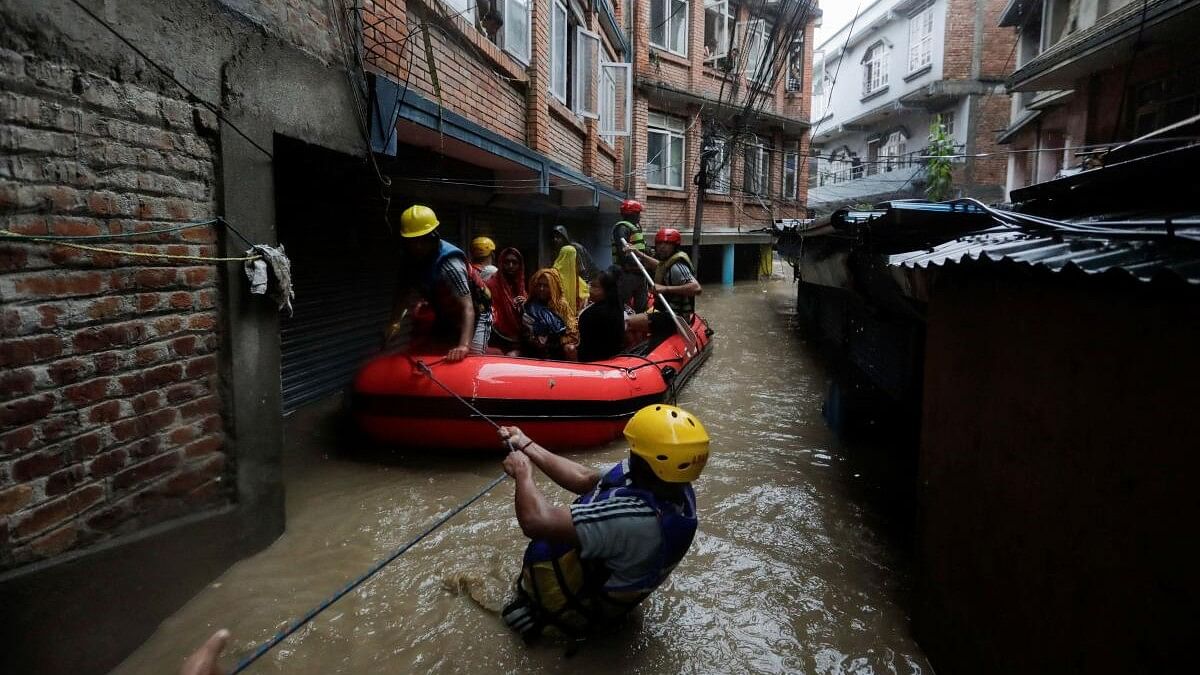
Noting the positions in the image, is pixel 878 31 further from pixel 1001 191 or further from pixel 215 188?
pixel 215 188

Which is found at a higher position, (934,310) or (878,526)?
(934,310)

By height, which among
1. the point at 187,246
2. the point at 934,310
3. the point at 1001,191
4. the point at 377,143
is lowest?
the point at 934,310

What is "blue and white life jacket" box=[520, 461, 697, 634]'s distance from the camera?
2.33 m

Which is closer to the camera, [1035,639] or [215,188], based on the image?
[1035,639]

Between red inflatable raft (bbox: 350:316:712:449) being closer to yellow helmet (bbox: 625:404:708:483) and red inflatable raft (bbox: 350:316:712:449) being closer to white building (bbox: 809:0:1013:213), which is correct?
yellow helmet (bbox: 625:404:708:483)

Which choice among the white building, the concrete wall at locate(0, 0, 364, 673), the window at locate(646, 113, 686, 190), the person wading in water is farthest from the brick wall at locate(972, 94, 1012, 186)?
the concrete wall at locate(0, 0, 364, 673)

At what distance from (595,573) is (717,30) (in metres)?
17.8

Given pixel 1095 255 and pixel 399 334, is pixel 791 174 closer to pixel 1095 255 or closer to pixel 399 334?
pixel 399 334

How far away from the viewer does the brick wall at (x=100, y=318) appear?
1976 millimetres

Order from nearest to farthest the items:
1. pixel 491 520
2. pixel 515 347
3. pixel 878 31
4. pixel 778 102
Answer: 1. pixel 491 520
2. pixel 515 347
3. pixel 778 102
4. pixel 878 31

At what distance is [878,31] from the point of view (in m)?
24.6

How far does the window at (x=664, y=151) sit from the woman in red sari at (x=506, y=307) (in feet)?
31.3

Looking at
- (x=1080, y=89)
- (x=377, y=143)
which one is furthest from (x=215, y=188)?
(x=1080, y=89)

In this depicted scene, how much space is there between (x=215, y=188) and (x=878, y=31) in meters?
27.8
